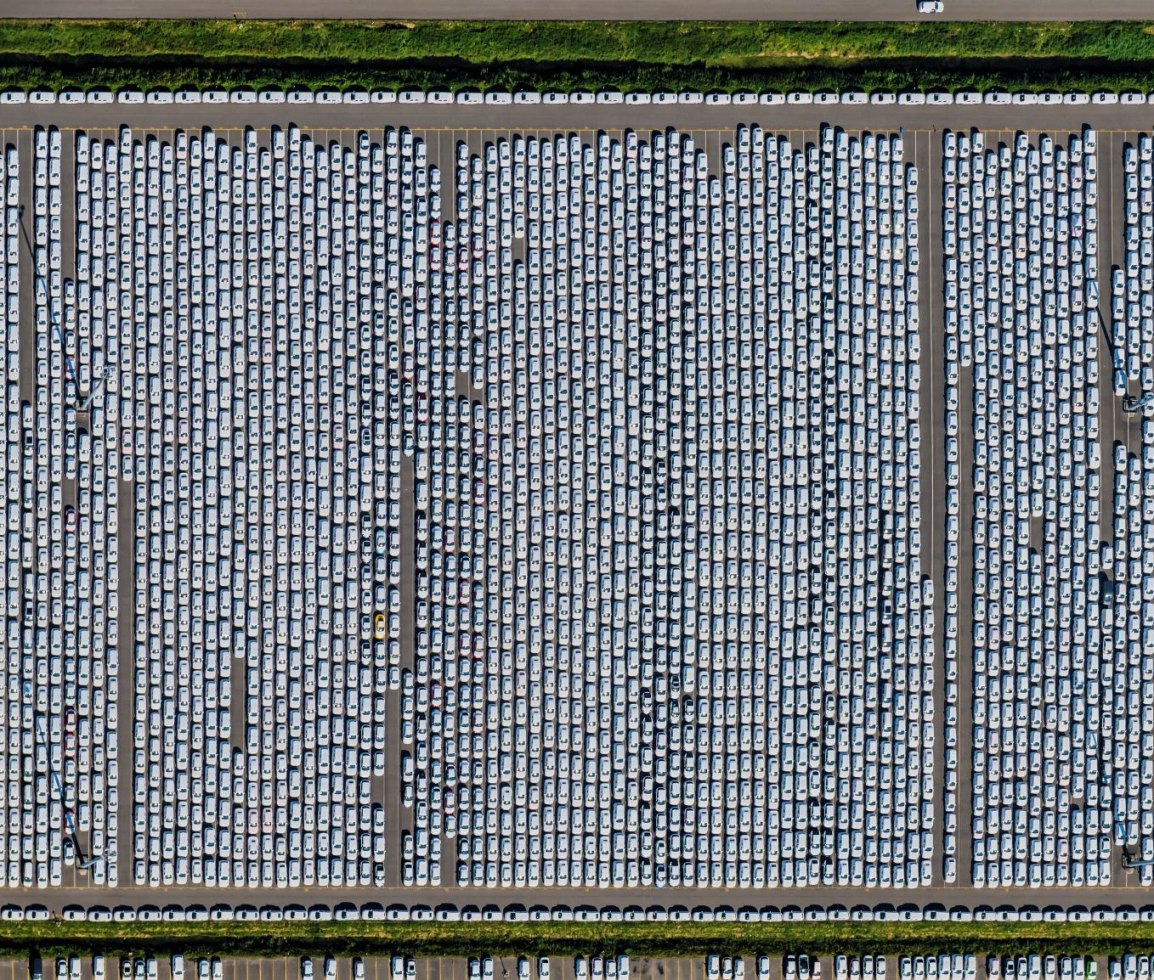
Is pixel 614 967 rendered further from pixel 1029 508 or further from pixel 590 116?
pixel 590 116

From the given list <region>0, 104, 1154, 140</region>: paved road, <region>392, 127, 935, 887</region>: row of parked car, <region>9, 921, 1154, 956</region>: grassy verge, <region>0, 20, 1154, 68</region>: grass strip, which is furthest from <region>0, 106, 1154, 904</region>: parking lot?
<region>0, 20, 1154, 68</region>: grass strip

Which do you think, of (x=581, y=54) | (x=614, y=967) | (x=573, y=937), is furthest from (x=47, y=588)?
(x=581, y=54)

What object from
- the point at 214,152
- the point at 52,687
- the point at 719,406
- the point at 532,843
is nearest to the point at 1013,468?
the point at 719,406

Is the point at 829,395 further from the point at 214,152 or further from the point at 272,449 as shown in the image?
the point at 214,152

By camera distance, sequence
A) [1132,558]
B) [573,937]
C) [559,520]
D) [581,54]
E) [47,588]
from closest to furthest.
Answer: [47,588] → [559,520] → [573,937] → [1132,558] → [581,54]

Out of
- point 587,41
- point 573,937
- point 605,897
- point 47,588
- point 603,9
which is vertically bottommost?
point 573,937

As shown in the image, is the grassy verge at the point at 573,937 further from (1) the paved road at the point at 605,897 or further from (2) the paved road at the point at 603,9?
(2) the paved road at the point at 603,9
